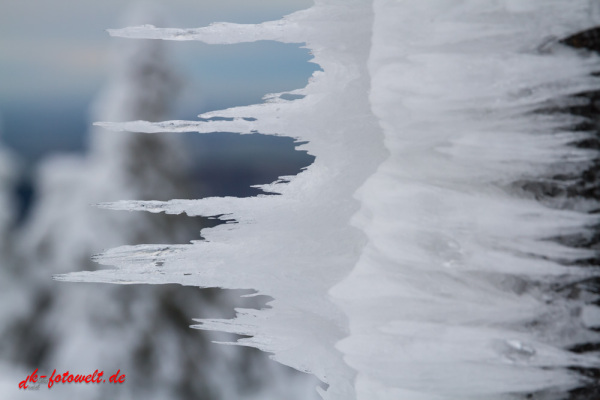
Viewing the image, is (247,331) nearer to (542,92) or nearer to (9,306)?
(542,92)

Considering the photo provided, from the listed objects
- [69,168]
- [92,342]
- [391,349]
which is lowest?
[92,342]

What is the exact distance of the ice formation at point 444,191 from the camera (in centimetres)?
15

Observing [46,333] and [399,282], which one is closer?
[399,282]

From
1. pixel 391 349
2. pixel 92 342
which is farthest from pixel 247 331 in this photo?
pixel 92 342

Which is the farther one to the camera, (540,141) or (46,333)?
(46,333)

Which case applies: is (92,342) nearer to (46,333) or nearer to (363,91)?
(46,333)

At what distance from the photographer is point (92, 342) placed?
1.19m

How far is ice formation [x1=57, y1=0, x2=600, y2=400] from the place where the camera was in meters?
0.15

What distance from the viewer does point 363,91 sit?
0.19 meters

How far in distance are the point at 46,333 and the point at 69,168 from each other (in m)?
0.38

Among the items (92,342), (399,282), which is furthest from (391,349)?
(92,342)

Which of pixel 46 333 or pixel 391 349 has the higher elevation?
pixel 391 349

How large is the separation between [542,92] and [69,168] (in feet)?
4.02

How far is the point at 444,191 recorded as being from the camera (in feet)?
0.54
